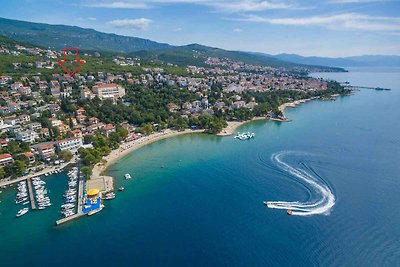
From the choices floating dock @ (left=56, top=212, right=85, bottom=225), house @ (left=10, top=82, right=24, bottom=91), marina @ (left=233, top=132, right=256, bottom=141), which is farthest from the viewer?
house @ (left=10, top=82, right=24, bottom=91)

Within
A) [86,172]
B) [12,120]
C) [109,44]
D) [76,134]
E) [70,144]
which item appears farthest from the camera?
[109,44]

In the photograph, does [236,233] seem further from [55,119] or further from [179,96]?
[179,96]

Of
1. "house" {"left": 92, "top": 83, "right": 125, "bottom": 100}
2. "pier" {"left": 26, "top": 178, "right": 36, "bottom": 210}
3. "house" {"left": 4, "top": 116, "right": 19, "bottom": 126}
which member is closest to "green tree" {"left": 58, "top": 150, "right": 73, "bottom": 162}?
"pier" {"left": 26, "top": 178, "right": 36, "bottom": 210}

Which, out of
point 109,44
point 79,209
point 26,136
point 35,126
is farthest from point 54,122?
point 109,44

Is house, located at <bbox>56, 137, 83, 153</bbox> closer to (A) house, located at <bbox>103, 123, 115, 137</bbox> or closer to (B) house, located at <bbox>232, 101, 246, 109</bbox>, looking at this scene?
(A) house, located at <bbox>103, 123, 115, 137</bbox>

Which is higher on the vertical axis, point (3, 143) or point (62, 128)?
point (62, 128)

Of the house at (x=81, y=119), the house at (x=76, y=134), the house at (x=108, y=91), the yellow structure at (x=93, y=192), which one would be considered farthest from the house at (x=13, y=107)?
the yellow structure at (x=93, y=192)

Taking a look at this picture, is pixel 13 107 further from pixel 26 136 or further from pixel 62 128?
pixel 26 136
